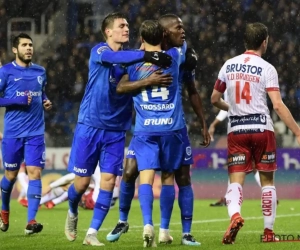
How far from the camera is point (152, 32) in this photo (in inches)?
327

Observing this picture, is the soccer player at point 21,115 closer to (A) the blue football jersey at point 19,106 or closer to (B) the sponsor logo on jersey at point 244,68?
(A) the blue football jersey at point 19,106

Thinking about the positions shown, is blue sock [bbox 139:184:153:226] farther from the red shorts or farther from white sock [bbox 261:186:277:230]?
white sock [bbox 261:186:277:230]

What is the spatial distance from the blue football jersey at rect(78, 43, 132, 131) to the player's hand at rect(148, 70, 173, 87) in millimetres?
509

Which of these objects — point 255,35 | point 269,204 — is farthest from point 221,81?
point 269,204

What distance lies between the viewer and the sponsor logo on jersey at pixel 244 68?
871cm

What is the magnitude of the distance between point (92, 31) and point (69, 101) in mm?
1465

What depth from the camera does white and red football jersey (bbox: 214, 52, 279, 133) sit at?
28.6 ft

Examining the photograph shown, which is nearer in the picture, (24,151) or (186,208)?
(186,208)

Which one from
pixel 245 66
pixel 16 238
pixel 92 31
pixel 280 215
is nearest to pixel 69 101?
pixel 92 31

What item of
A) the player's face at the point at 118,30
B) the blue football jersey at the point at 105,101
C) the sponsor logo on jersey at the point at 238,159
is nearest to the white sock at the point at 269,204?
the sponsor logo on jersey at the point at 238,159

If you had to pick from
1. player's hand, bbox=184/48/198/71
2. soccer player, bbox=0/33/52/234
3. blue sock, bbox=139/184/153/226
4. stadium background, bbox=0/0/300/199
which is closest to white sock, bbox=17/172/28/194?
stadium background, bbox=0/0/300/199

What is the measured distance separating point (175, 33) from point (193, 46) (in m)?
9.95

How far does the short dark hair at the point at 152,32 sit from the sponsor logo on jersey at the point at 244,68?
2.60ft

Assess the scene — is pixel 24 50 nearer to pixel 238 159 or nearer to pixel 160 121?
pixel 160 121
